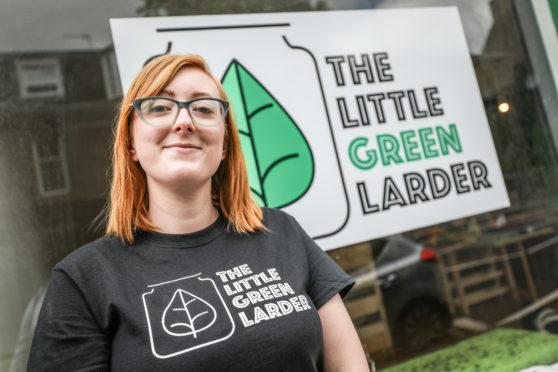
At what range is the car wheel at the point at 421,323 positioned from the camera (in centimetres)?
248

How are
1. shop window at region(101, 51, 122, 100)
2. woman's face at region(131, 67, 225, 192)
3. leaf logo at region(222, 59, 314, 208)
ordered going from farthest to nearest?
leaf logo at region(222, 59, 314, 208) < shop window at region(101, 51, 122, 100) < woman's face at region(131, 67, 225, 192)

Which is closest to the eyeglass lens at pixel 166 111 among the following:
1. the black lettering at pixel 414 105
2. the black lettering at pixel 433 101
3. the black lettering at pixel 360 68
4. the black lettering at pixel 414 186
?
the black lettering at pixel 360 68

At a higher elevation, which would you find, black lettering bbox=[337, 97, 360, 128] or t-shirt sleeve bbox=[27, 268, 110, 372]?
black lettering bbox=[337, 97, 360, 128]

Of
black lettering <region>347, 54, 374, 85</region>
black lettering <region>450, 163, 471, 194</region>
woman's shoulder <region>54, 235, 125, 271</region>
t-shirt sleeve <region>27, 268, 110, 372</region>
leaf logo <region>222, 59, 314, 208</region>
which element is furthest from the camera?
black lettering <region>450, 163, 471, 194</region>

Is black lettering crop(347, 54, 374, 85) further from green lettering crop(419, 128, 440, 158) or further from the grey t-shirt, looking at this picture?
the grey t-shirt

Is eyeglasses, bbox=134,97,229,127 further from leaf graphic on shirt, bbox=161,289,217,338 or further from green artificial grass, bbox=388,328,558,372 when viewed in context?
green artificial grass, bbox=388,328,558,372

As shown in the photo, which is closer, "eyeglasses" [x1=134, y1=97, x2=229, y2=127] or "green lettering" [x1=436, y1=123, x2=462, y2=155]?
→ "eyeglasses" [x1=134, y1=97, x2=229, y2=127]

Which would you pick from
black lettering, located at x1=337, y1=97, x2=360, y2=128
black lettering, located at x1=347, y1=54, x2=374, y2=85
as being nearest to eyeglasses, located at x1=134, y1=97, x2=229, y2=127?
black lettering, located at x1=337, y1=97, x2=360, y2=128

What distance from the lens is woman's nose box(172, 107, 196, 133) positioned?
4.25ft

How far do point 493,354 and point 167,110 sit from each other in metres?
2.29

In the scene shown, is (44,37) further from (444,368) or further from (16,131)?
(444,368)

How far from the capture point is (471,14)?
2.85 m

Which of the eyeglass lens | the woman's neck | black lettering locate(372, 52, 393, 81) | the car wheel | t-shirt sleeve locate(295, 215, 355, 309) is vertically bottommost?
the car wheel

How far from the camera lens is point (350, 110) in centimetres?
245
